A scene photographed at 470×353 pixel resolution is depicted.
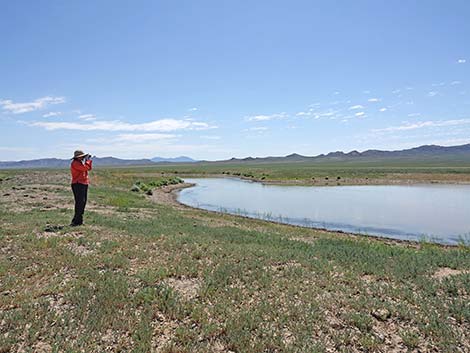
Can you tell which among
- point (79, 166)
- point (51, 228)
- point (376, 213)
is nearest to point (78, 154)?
point (79, 166)

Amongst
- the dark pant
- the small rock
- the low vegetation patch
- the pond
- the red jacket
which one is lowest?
the pond

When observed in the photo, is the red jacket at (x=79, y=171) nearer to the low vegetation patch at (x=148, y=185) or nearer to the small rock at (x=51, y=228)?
the small rock at (x=51, y=228)

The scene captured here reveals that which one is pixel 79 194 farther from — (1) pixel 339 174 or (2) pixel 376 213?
(1) pixel 339 174

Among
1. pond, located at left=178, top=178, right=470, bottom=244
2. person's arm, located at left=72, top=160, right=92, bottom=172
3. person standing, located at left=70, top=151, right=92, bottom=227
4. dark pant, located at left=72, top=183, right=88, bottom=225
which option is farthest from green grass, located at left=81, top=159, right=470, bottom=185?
person's arm, located at left=72, top=160, right=92, bottom=172

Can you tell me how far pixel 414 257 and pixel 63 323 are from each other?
8743 millimetres

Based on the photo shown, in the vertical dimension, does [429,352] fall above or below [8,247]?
below

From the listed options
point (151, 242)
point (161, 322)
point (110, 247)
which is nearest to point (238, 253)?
point (151, 242)

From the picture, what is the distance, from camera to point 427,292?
675cm

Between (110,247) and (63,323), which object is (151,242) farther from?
(63,323)

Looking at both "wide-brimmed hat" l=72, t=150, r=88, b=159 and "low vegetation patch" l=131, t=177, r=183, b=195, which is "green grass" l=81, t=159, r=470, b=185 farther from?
"wide-brimmed hat" l=72, t=150, r=88, b=159

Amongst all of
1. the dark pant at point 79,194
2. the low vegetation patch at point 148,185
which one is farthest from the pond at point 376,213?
the dark pant at point 79,194

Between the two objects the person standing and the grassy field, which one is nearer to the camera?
the grassy field

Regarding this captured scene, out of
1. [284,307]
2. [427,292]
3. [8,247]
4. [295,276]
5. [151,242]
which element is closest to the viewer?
[284,307]

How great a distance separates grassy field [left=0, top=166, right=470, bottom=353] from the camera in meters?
5.02
